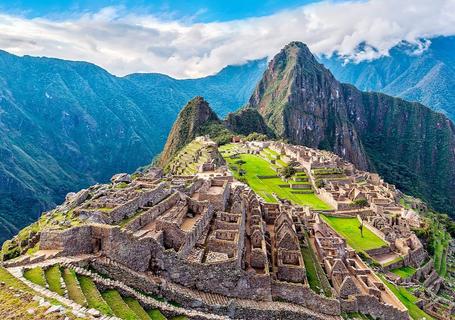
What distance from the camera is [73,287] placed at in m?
14.9

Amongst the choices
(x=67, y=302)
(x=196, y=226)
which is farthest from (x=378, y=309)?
(x=67, y=302)

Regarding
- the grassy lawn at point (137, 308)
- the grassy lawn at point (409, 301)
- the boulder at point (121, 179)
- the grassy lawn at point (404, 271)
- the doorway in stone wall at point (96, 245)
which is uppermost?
the doorway in stone wall at point (96, 245)

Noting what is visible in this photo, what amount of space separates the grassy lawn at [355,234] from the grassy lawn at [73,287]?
3296 cm

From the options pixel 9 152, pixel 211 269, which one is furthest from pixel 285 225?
pixel 9 152

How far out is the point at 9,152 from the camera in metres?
140

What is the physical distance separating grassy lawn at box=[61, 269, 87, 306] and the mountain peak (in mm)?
117949

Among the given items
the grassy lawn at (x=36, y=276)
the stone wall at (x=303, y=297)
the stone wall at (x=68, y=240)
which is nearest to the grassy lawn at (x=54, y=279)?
the grassy lawn at (x=36, y=276)

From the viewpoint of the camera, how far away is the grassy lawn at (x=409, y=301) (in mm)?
31534

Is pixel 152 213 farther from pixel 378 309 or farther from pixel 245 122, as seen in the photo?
pixel 245 122

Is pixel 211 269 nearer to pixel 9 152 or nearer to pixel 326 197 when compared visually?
pixel 326 197

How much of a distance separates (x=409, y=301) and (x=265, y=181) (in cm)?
3692

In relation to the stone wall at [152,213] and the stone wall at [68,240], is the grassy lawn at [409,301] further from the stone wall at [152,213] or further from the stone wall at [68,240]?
the stone wall at [68,240]

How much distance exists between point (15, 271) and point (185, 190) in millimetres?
Result: 17633

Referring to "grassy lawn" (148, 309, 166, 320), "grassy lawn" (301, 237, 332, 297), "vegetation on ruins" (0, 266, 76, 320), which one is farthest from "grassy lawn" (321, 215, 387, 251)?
"vegetation on ruins" (0, 266, 76, 320)
